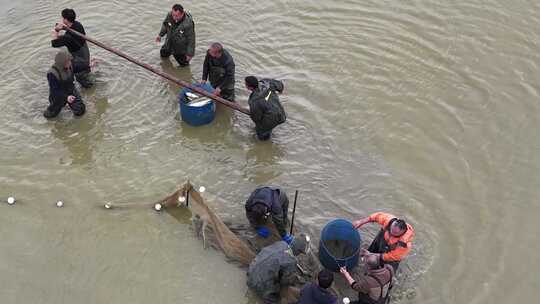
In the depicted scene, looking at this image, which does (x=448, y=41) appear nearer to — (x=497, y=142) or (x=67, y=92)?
(x=497, y=142)

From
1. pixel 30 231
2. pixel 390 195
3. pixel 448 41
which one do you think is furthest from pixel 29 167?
pixel 448 41

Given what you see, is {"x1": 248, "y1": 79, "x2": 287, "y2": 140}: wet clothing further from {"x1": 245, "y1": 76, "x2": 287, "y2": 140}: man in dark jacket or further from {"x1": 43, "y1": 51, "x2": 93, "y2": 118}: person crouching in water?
{"x1": 43, "y1": 51, "x2": 93, "y2": 118}: person crouching in water

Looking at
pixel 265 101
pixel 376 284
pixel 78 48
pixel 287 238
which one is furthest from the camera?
pixel 78 48

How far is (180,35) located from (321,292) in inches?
233

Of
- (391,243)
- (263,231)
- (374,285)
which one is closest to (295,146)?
(263,231)

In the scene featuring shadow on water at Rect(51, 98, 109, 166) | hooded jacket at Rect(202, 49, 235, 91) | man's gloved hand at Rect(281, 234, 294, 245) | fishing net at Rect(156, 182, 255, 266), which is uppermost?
hooded jacket at Rect(202, 49, 235, 91)

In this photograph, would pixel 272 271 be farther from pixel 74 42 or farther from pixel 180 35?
pixel 74 42

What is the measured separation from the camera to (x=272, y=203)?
281 inches

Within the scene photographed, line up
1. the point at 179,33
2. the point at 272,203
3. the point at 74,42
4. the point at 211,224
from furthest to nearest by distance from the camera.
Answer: the point at 179,33 < the point at 74,42 < the point at 211,224 < the point at 272,203

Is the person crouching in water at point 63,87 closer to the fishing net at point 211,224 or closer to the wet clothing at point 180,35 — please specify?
the wet clothing at point 180,35

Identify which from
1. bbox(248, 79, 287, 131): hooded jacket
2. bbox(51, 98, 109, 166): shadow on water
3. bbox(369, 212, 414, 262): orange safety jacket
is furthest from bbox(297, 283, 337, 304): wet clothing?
bbox(51, 98, 109, 166): shadow on water

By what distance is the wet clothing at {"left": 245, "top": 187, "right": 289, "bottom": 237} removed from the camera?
7.10 meters

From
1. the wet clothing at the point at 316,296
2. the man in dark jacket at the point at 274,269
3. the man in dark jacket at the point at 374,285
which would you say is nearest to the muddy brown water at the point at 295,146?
the man in dark jacket at the point at 274,269

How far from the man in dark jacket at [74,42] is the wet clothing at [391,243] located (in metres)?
6.13
